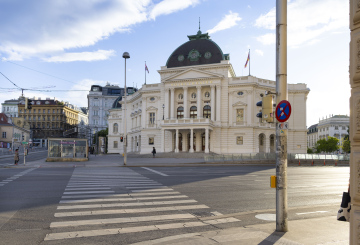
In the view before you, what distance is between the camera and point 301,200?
1279cm

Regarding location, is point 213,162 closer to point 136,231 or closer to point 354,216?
point 136,231

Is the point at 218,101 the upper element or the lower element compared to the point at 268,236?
upper

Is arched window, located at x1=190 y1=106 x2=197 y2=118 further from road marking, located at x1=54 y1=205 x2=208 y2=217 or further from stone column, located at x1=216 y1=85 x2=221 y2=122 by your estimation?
road marking, located at x1=54 y1=205 x2=208 y2=217

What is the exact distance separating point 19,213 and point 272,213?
7824 millimetres

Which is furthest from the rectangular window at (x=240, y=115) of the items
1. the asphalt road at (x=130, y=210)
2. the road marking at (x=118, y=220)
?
the road marking at (x=118, y=220)

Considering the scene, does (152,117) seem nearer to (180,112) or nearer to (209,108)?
(180,112)

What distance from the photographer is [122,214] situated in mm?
9547

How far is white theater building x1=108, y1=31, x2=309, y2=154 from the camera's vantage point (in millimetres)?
63281

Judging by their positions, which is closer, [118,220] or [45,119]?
[118,220]

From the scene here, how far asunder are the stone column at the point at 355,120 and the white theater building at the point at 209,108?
5563cm

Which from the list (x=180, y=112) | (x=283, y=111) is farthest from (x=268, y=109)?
(x=180, y=112)

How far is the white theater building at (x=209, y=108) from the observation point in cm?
6328

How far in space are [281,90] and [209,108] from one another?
58.3 m

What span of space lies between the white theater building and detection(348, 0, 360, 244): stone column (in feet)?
182
